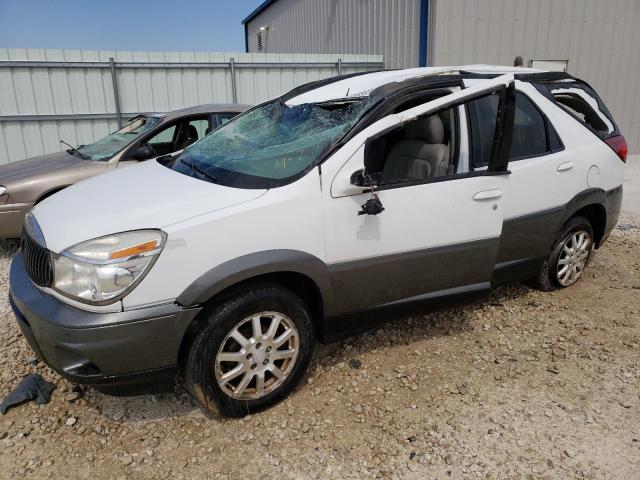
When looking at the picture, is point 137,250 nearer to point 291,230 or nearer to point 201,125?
point 291,230

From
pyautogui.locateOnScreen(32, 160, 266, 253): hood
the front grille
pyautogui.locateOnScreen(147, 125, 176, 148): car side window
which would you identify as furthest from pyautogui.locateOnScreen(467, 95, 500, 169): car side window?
pyautogui.locateOnScreen(147, 125, 176, 148): car side window

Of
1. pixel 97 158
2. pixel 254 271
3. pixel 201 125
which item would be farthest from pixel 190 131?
pixel 254 271

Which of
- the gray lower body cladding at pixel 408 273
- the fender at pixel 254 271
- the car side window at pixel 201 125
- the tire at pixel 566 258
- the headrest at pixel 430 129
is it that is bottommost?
the tire at pixel 566 258

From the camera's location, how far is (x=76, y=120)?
9.62m

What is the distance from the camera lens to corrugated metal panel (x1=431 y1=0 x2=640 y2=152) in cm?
957

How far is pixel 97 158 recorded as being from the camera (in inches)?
210

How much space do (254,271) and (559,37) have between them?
10.6 m

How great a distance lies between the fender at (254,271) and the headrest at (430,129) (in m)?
1.16

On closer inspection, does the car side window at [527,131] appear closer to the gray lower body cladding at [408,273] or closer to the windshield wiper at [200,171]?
the gray lower body cladding at [408,273]

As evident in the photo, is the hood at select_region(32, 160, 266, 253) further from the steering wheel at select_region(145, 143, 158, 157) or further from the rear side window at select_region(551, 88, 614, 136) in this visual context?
the rear side window at select_region(551, 88, 614, 136)

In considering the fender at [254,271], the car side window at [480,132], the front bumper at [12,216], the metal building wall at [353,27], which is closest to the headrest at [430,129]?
the car side window at [480,132]

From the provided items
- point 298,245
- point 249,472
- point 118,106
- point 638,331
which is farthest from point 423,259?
point 118,106

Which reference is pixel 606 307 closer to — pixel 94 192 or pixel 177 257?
pixel 177 257

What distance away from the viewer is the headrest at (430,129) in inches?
124
